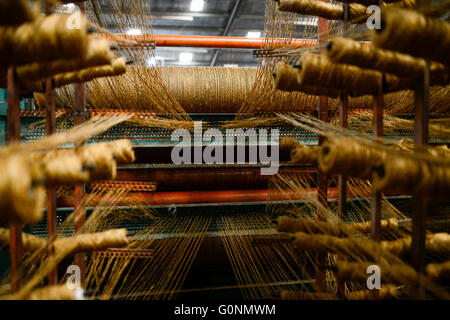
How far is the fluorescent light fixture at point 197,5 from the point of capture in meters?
4.81

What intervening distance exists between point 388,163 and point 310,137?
4.36ft

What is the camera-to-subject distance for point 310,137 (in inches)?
83.0

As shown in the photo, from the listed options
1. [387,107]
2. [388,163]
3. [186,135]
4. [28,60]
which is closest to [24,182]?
[28,60]

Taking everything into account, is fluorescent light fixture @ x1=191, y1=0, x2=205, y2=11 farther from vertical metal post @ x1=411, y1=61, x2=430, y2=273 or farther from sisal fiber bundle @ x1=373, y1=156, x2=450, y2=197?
sisal fiber bundle @ x1=373, y1=156, x2=450, y2=197

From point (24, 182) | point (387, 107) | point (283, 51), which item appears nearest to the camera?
point (24, 182)

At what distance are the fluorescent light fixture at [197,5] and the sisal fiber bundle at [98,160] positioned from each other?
182 inches

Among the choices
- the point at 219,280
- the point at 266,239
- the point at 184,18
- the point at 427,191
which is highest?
the point at 184,18

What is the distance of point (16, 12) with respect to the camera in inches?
27.7

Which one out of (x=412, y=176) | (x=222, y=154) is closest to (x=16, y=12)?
(x=412, y=176)

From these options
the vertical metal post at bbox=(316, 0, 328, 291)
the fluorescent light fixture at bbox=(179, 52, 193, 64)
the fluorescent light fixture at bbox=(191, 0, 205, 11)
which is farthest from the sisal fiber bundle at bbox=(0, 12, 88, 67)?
the fluorescent light fixture at bbox=(179, 52, 193, 64)

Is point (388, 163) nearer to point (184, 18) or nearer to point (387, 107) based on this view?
point (387, 107)

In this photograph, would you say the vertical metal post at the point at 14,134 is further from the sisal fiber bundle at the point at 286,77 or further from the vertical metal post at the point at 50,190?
the sisal fiber bundle at the point at 286,77

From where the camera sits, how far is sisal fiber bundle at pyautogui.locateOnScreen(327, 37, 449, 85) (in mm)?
840

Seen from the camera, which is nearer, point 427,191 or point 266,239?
point 427,191
